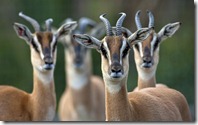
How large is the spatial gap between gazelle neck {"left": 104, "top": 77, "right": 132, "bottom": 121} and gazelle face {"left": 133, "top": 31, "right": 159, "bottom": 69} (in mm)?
613

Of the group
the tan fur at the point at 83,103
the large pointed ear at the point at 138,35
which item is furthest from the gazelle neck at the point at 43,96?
the tan fur at the point at 83,103

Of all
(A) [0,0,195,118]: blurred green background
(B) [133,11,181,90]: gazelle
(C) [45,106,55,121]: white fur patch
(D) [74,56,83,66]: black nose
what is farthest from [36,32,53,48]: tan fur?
(D) [74,56,83,66]: black nose

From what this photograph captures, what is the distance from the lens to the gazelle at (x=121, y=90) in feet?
14.0

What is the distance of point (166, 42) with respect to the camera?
7.33 metres

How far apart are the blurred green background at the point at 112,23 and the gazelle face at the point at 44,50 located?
143 centimetres

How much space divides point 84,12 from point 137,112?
3539mm

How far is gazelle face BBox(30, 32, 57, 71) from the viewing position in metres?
4.85

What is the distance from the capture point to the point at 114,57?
13.9 feet

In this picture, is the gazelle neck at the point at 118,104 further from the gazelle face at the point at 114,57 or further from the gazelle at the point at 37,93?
the gazelle at the point at 37,93

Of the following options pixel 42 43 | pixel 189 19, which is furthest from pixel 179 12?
pixel 42 43

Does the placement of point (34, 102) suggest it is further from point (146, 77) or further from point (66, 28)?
point (146, 77)

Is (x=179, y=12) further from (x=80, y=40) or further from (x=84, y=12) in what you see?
(x=80, y=40)

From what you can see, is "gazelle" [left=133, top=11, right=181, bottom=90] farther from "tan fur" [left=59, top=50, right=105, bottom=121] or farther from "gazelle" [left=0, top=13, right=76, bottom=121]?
"tan fur" [left=59, top=50, right=105, bottom=121]

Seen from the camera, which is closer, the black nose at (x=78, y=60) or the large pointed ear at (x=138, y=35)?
the large pointed ear at (x=138, y=35)
